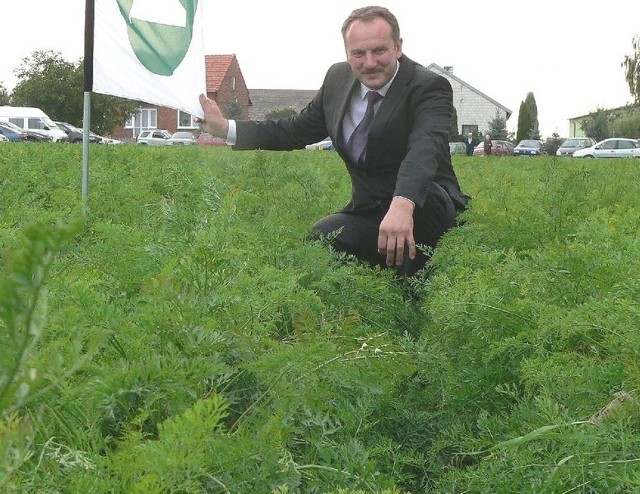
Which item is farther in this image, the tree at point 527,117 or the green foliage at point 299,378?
the tree at point 527,117

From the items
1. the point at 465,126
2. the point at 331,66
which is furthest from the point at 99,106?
the point at 331,66

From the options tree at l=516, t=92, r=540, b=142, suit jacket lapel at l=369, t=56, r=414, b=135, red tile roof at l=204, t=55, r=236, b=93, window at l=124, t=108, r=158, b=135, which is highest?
red tile roof at l=204, t=55, r=236, b=93

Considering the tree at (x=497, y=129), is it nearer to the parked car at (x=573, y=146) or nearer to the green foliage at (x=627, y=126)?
the green foliage at (x=627, y=126)

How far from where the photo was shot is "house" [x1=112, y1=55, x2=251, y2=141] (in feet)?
243

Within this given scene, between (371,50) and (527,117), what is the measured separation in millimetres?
94171

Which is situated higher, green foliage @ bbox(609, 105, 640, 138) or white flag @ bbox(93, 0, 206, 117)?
green foliage @ bbox(609, 105, 640, 138)

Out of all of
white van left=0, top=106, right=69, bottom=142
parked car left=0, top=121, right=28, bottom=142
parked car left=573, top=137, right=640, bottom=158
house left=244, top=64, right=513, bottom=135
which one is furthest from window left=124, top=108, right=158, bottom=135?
parked car left=573, top=137, right=640, bottom=158

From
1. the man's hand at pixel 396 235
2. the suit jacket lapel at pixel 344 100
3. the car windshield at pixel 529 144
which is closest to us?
the man's hand at pixel 396 235

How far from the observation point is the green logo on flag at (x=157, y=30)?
591 cm

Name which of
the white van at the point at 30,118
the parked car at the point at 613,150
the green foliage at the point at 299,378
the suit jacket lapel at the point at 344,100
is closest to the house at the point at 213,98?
the white van at the point at 30,118

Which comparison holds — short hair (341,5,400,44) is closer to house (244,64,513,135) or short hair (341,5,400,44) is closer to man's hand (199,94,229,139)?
man's hand (199,94,229,139)

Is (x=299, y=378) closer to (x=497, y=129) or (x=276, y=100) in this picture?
(x=497, y=129)

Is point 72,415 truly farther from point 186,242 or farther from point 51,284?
point 186,242

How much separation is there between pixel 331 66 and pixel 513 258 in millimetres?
2733
